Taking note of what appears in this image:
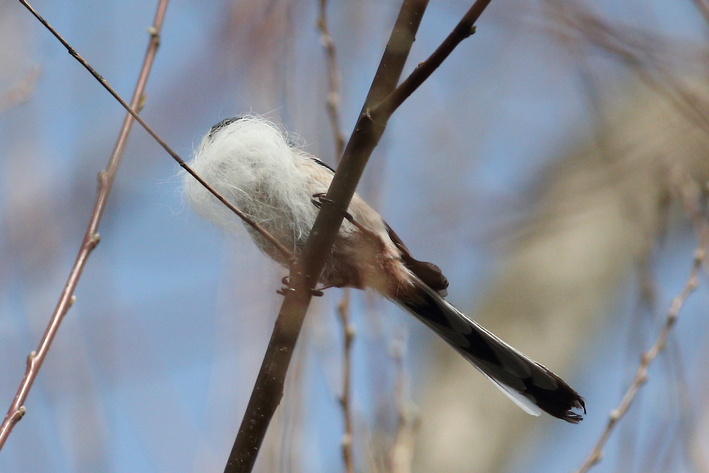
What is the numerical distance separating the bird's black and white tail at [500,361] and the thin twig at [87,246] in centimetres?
104

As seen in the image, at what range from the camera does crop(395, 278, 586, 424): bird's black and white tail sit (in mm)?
2201

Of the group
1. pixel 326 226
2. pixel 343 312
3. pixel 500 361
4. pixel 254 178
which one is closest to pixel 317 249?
pixel 326 226

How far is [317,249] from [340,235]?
1.80 ft

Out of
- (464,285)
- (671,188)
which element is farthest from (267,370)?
(464,285)

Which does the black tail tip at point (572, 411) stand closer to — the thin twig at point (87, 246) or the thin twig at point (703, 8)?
the thin twig at point (703, 8)

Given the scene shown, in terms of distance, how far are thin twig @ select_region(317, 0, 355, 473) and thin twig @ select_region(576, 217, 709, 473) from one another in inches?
24.6

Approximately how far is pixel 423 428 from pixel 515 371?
8.57 feet

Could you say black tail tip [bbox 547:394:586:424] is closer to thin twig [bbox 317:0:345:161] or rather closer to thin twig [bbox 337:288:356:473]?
thin twig [bbox 337:288:356:473]

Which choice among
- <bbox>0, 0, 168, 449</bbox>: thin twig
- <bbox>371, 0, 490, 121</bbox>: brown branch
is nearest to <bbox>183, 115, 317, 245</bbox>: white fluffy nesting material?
<bbox>0, 0, 168, 449</bbox>: thin twig

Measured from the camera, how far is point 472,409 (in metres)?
4.89

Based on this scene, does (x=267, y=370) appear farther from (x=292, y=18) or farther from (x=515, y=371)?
(x=292, y=18)

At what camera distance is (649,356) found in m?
2.07

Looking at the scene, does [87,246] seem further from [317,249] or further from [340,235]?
[340,235]

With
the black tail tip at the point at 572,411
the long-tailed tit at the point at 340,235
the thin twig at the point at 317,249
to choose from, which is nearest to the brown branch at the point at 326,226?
the thin twig at the point at 317,249
